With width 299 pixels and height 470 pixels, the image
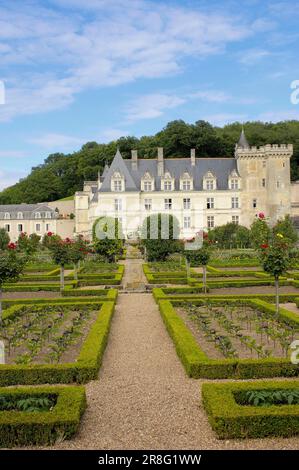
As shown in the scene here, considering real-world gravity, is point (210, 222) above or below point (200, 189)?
below

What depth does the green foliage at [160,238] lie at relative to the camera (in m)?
31.4

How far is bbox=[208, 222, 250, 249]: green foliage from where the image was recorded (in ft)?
137

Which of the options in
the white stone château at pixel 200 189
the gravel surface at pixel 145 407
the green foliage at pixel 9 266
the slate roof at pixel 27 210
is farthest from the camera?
the slate roof at pixel 27 210

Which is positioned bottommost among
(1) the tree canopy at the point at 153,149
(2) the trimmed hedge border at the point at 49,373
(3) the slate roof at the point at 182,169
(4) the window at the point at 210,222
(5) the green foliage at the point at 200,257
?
(2) the trimmed hedge border at the point at 49,373

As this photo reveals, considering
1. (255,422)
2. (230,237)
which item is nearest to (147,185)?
(230,237)

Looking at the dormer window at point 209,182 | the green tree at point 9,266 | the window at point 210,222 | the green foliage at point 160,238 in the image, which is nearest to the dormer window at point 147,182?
the dormer window at point 209,182

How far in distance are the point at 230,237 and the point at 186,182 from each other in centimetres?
970

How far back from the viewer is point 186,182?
165ft

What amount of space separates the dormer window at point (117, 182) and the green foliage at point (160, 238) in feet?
56.4

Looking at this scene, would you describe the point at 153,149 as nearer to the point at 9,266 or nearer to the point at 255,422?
the point at 9,266

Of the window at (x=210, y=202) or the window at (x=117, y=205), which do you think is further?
the window at (x=210, y=202)

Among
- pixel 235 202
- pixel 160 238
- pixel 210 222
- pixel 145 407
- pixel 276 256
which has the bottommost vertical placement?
pixel 145 407

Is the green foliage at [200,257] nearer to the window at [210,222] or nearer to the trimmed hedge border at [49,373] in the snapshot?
the trimmed hedge border at [49,373]

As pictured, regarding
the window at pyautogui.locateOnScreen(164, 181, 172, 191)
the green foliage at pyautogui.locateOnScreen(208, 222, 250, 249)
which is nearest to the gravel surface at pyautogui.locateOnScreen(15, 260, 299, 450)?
the green foliage at pyautogui.locateOnScreen(208, 222, 250, 249)
